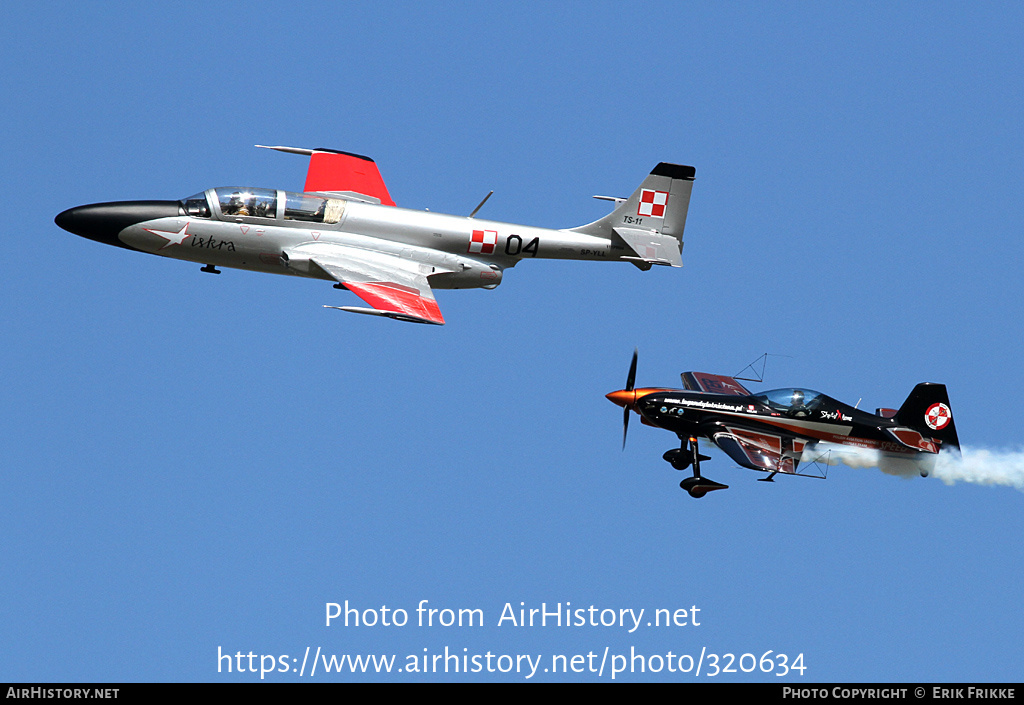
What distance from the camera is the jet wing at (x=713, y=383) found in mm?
27545

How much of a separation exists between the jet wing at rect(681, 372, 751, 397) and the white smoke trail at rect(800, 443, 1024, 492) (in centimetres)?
231

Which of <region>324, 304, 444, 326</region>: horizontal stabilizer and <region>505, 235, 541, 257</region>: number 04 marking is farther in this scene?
<region>505, 235, 541, 257</region>: number 04 marking

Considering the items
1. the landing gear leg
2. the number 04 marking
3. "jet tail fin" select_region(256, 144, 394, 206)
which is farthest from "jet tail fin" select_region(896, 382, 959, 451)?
"jet tail fin" select_region(256, 144, 394, 206)

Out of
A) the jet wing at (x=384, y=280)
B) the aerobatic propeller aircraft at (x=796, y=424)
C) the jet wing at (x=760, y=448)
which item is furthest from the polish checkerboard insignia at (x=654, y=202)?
the jet wing at (x=760, y=448)

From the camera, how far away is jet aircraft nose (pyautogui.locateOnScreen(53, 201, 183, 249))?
26656 mm

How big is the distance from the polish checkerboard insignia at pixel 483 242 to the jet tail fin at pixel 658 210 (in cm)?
267

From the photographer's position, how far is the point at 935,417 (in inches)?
1041

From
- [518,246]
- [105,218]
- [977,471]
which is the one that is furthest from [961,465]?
[105,218]

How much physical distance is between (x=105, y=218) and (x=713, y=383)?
12407 mm

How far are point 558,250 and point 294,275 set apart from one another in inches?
221

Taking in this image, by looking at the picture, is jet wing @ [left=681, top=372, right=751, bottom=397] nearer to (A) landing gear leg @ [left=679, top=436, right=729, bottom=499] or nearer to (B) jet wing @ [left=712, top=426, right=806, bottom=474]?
(B) jet wing @ [left=712, top=426, right=806, bottom=474]
